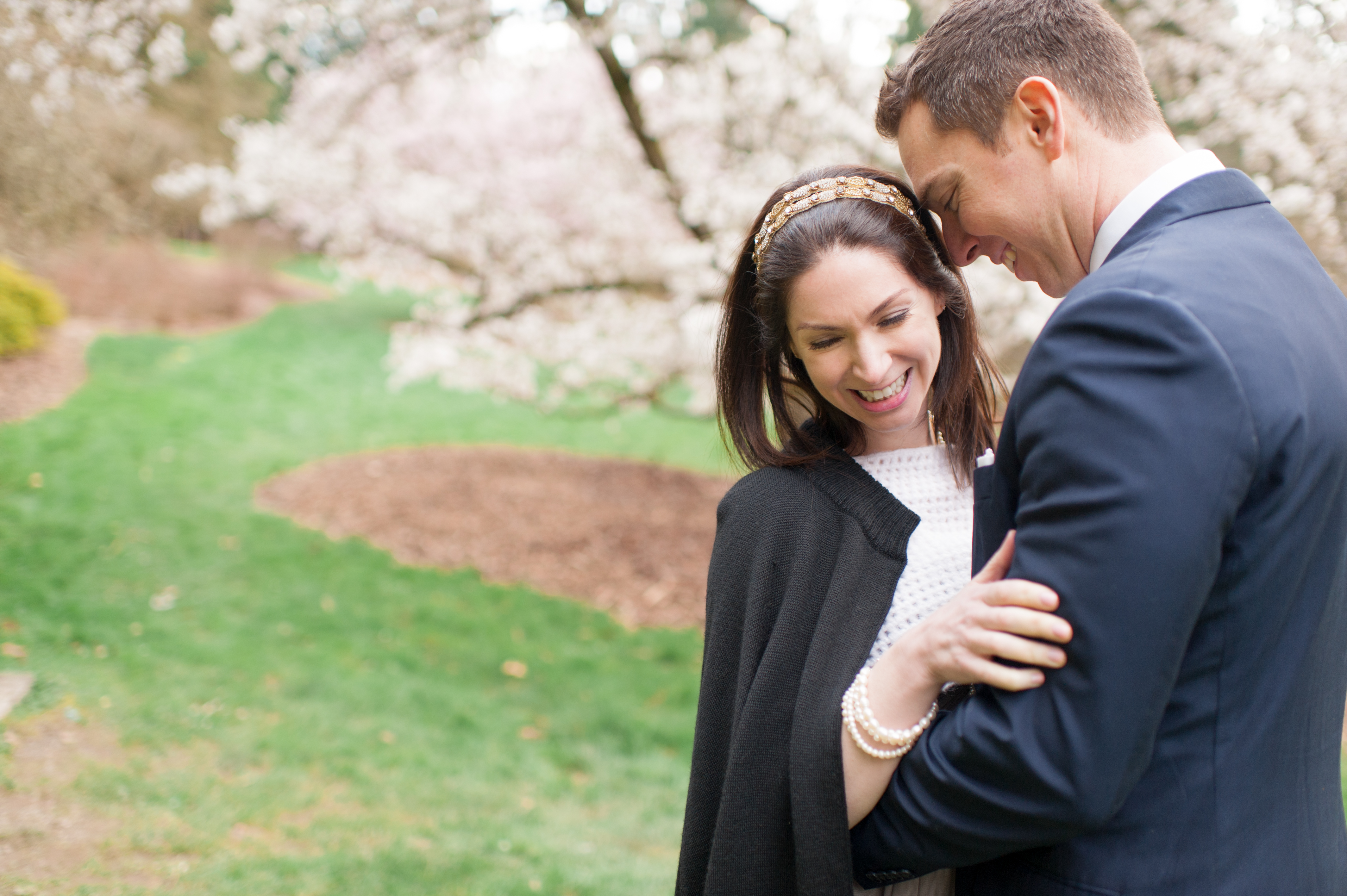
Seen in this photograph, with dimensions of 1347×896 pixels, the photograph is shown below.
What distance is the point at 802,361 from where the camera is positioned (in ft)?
6.41

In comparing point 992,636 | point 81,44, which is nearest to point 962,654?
point 992,636

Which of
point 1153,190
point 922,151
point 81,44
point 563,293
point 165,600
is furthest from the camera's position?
point 563,293

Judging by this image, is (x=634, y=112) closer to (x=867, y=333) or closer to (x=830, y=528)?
(x=867, y=333)

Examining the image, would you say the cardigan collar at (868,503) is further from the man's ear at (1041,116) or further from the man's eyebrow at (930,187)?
the man's ear at (1041,116)

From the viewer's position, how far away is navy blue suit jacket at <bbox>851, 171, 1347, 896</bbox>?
3.45 feet

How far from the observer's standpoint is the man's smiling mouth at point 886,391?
1814 millimetres

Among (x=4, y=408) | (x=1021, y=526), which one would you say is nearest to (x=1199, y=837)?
(x=1021, y=526)

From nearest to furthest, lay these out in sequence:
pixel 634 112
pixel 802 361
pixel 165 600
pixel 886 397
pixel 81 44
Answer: pixel 886 397, pixel 802 361, pixel 81 44, pixel 165 600, pixel 634 112

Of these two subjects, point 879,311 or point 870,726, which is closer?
point 870,726

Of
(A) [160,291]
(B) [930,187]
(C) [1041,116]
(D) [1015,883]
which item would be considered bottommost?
(A) [160,291]

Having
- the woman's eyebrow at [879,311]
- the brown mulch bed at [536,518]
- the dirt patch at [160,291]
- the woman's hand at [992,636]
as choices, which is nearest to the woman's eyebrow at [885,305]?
the woman's eyebrow at [879,311]

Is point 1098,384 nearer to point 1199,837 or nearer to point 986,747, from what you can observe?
point 986,747

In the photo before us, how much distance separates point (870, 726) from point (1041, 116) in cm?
96

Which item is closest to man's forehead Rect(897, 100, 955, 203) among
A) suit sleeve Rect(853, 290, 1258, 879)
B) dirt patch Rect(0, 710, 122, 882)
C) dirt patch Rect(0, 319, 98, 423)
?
suit sleeve Rect(853, 290, 1258, 879)
